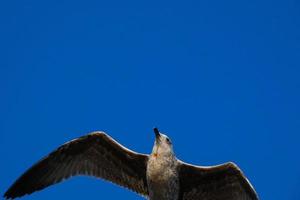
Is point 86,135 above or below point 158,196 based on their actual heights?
above

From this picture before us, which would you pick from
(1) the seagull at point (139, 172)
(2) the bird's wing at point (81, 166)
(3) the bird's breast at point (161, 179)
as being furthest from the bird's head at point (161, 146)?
(2) the bird's wing at point (81, 166)

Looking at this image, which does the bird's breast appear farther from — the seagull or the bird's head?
the bird's head

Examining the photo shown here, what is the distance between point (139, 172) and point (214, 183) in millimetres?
1643

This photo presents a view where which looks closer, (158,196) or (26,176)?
(158,196)

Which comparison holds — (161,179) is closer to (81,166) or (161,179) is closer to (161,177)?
(161,177)

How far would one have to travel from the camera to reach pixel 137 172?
44.3 feet

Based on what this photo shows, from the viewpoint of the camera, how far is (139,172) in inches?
531

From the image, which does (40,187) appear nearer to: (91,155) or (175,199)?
(91,155)

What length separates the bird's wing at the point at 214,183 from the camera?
41.8 feet

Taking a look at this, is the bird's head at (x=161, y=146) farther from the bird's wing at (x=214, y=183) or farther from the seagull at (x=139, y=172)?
the bird's wing at (x=214, y=183)

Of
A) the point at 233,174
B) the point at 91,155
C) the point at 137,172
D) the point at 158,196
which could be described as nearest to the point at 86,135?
the point at 91,155

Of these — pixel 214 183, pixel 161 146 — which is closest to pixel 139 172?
pixel 161 146

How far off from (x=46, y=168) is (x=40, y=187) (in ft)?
1.42

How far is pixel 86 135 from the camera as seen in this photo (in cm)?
1359
